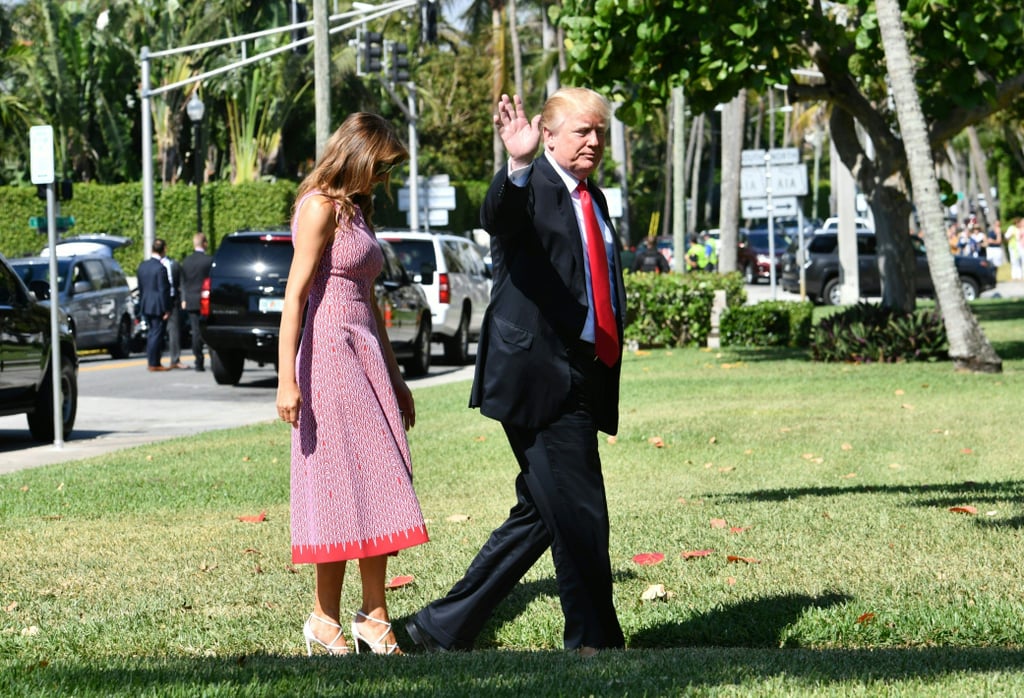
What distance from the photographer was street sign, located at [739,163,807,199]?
32750 millimetres

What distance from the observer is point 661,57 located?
59.1 feet

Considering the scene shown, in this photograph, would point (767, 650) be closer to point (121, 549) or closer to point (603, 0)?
point (121, 549)

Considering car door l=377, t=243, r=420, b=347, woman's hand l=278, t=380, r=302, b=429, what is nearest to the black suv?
car door l=377, t=243, r=420, b=347

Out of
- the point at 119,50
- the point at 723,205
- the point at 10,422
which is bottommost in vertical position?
the point at 10,422

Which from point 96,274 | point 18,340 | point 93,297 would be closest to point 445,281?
point 93,297

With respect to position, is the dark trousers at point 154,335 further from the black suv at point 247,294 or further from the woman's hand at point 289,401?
the woman's hand at point 289,401

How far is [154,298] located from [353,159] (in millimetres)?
17935

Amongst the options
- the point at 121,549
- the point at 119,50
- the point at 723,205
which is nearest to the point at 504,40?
the point at 119,50

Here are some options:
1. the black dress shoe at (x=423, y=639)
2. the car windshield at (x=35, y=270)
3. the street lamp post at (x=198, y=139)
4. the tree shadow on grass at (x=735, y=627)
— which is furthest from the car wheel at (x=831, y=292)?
the black dress shoe at (x=423, y=639)

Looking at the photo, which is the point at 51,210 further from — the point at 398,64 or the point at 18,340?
the point at 398,64

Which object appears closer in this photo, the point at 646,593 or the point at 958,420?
the point at 646,593

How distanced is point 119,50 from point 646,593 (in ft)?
138

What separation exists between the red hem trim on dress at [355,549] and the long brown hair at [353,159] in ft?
3.49

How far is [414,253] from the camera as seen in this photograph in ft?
78.3
